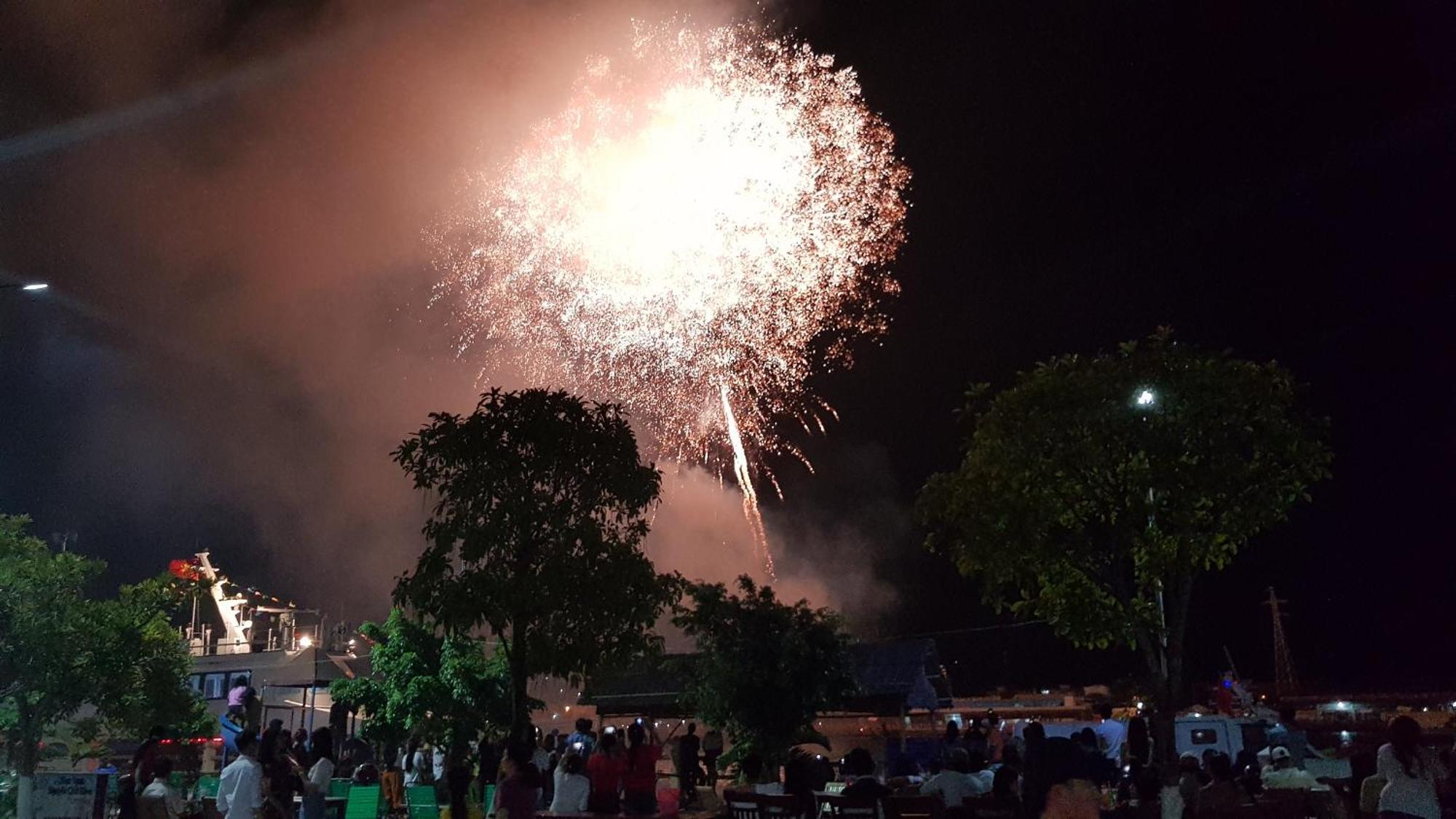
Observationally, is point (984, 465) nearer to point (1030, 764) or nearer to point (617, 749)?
point (617, 749)

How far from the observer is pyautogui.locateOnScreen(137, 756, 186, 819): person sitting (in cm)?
1027

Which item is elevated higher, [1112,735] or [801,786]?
[1112,735]

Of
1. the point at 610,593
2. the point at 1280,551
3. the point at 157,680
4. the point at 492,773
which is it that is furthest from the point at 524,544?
the point at 1280,551

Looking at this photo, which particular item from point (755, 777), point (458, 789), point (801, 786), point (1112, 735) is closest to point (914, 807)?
point (801, 786)

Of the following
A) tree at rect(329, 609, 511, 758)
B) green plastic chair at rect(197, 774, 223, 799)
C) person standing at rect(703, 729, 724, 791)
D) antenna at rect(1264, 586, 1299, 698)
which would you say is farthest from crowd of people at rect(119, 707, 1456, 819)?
antenna at rect(1264, 586, 1299, 698)

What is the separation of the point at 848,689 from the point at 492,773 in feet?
19.5

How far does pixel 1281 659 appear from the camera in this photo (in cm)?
5375

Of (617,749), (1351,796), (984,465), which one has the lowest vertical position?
(1351,796)

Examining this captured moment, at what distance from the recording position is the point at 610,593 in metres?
16.2

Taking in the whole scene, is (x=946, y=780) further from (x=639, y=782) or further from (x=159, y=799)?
(x=159, y=799)

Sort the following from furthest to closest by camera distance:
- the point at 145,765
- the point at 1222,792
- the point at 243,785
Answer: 1. the point at 145,765
2. the point at 1222,792
3. the point at 243,785

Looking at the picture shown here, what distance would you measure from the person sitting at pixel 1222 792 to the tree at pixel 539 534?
8436 millimetres

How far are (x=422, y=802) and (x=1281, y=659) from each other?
48490mm

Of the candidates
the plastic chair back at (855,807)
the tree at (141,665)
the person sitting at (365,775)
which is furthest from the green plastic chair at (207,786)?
the tree at (141,665)
